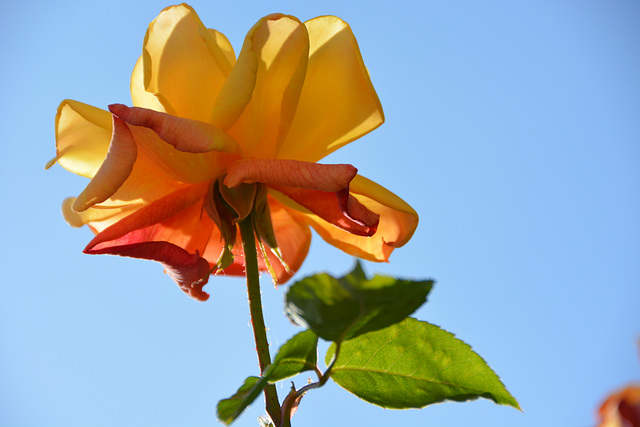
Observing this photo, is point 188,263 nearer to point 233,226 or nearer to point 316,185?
point 233,226

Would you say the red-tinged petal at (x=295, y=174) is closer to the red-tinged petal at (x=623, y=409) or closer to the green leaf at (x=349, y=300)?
the green leaf at (x=349, y=300)

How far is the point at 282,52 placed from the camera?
29.5 inches

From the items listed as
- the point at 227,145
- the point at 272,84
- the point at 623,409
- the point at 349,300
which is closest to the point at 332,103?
the point at 272,84

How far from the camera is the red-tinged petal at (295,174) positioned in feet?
2.05

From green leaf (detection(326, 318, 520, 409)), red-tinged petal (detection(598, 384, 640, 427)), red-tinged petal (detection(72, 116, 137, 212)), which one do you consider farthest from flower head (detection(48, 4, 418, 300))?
red-tinged petal (detection(598, 384, 640, 427))

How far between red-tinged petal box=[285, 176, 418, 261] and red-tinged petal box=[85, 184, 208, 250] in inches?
7.2

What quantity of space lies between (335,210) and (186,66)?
28 cm

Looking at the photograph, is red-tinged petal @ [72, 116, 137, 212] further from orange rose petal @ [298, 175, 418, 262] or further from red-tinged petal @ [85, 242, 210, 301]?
orange rose petal @ [298, 175, 418, 262]

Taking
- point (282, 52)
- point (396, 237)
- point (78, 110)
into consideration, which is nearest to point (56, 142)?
point (78, 110)

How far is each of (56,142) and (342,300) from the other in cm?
51

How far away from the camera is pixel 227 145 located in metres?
0.67

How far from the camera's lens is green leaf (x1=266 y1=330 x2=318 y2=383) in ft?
1.79

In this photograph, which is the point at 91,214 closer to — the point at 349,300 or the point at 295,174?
the point at 295,174

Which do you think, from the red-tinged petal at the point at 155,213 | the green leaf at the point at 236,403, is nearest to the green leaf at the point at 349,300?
the green leaf at the point at 236,403
